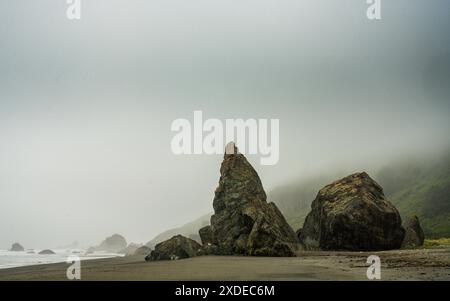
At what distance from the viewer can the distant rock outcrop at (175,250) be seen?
2988 centimetres

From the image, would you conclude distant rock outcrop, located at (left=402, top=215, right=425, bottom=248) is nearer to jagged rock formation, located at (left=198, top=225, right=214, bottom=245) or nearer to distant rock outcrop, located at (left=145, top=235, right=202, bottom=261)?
jagged rock formation, located at (left=198, top=225, right=214, bottom=245)

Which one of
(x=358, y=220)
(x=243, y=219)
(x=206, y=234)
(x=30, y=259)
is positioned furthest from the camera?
(x=30, y=259)

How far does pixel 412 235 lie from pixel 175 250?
28.6 meters

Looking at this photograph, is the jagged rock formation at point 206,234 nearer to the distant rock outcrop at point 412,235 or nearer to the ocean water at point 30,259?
the ocean water at point 30,259

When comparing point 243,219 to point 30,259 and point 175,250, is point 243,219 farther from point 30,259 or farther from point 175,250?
point 30,259

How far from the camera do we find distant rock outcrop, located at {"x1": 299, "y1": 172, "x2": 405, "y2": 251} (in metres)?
37.6

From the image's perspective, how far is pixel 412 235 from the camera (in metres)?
44.0
